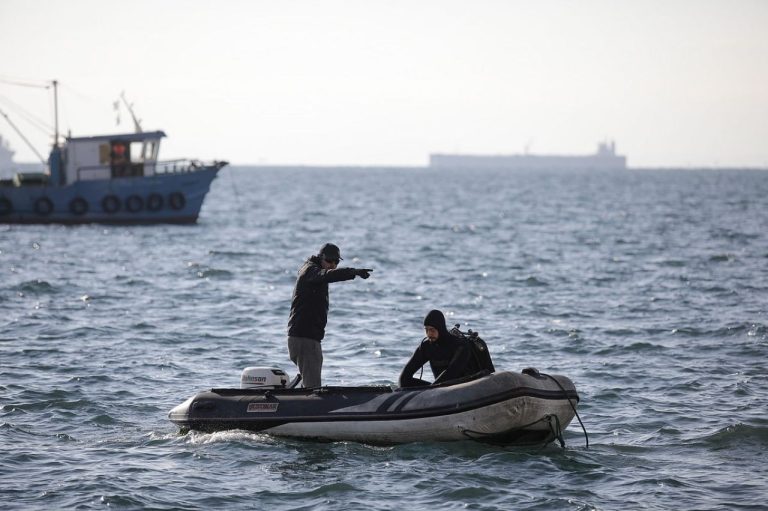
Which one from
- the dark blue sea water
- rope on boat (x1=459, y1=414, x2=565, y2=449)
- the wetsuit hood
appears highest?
the wetsuit hood

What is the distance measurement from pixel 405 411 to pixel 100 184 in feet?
131

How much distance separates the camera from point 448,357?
12.7m

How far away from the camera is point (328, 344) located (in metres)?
20.6

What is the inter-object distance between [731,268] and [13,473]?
26997 millimetres

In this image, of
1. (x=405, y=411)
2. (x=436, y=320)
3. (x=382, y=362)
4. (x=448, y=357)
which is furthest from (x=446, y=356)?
(x=382, y=362)

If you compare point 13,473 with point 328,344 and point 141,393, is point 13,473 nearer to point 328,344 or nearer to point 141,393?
point 141,393

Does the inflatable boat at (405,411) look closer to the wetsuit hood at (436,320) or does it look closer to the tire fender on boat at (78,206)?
the wetsuit hood at (436,320)

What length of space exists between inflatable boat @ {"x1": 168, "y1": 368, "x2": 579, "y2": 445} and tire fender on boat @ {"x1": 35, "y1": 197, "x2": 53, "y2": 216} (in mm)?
38908

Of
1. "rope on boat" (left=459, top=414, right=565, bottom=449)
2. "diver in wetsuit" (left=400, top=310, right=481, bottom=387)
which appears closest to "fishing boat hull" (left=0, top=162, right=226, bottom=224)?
"diver in wetsuit" (left=400, top=310, right=481, bottom=387)

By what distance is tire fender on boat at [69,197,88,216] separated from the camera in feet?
163

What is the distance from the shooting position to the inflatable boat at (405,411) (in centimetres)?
1209

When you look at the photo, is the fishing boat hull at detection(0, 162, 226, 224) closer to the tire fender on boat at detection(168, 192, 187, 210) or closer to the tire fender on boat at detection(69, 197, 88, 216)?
the tire fender on boat at detection(69, 197, 88, 216)

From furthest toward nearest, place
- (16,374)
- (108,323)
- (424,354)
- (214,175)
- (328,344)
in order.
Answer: (214,175)
(108,323)
(328,344)
(16,374)
(424,354)

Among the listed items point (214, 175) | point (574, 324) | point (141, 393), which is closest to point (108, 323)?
point (141, 393)
